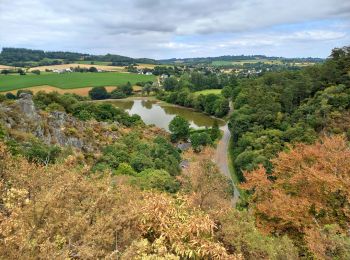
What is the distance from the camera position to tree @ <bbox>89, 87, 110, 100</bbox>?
88.8 m

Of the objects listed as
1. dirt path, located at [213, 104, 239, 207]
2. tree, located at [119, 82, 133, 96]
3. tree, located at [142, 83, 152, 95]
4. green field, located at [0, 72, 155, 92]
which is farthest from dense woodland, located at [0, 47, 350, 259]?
tree, located at [142, 83, 152, 95]

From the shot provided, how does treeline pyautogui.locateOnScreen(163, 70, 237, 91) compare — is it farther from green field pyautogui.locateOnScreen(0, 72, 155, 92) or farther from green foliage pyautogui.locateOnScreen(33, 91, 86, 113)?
green foliage pyautogui.locateOnScreen(33, 91, 86, 113)

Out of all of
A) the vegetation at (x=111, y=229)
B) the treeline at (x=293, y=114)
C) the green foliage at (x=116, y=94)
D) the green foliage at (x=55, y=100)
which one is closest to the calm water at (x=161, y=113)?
the green foliage at (x=116, y=94)

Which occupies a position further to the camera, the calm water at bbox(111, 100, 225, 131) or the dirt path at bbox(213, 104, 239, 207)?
the calm water at bbox(111, 100, 225, 131)

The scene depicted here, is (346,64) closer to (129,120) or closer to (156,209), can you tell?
(129,120)

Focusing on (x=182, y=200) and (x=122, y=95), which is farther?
(x=122, y=95)

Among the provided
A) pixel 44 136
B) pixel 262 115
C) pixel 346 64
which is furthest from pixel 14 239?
pixel 346 64

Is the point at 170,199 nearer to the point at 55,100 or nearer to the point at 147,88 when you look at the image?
the point at 55,100

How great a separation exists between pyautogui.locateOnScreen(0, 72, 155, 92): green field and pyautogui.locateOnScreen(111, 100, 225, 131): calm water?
Answer: 53.9 ft

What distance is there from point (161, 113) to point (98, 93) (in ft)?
82.9

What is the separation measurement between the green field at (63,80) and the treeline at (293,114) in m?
58.2

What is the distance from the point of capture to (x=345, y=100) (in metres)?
Result: 36.2

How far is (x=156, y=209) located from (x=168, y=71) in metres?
137

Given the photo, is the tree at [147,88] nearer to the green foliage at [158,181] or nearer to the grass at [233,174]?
the grass at [233,174]
